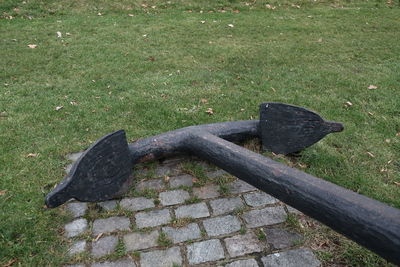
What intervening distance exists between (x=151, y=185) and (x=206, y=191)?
44 cm

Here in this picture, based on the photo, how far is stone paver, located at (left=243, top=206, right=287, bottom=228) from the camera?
282 centimetres

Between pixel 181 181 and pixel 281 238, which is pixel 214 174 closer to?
pixel 181 181

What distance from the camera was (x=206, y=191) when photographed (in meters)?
3.14

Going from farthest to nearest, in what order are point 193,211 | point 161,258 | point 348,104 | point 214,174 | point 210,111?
point 348,104 → point 210,111 → point 214,174 → point 193,211 → point 161,258

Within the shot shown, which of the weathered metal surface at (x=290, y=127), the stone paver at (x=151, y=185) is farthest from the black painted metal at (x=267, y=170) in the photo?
the stone paver at (x=151, y=185)

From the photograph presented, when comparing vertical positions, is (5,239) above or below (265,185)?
below

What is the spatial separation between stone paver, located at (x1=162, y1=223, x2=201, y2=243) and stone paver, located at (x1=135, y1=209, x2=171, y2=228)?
0.08 metres

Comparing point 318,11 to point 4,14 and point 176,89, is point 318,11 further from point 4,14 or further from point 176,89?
point 4,14

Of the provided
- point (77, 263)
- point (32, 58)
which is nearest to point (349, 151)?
point (77, 263)

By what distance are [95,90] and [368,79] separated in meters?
3.44

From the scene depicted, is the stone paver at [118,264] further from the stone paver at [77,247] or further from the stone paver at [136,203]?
the stone paver at [136,203]

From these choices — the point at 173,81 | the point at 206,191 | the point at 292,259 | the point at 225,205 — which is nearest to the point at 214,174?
the point at 206,191

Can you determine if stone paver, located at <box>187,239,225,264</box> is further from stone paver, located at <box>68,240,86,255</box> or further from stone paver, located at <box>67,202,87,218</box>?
stone paver, located at <box>67,202,87,218</box>

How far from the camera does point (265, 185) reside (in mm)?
2459
